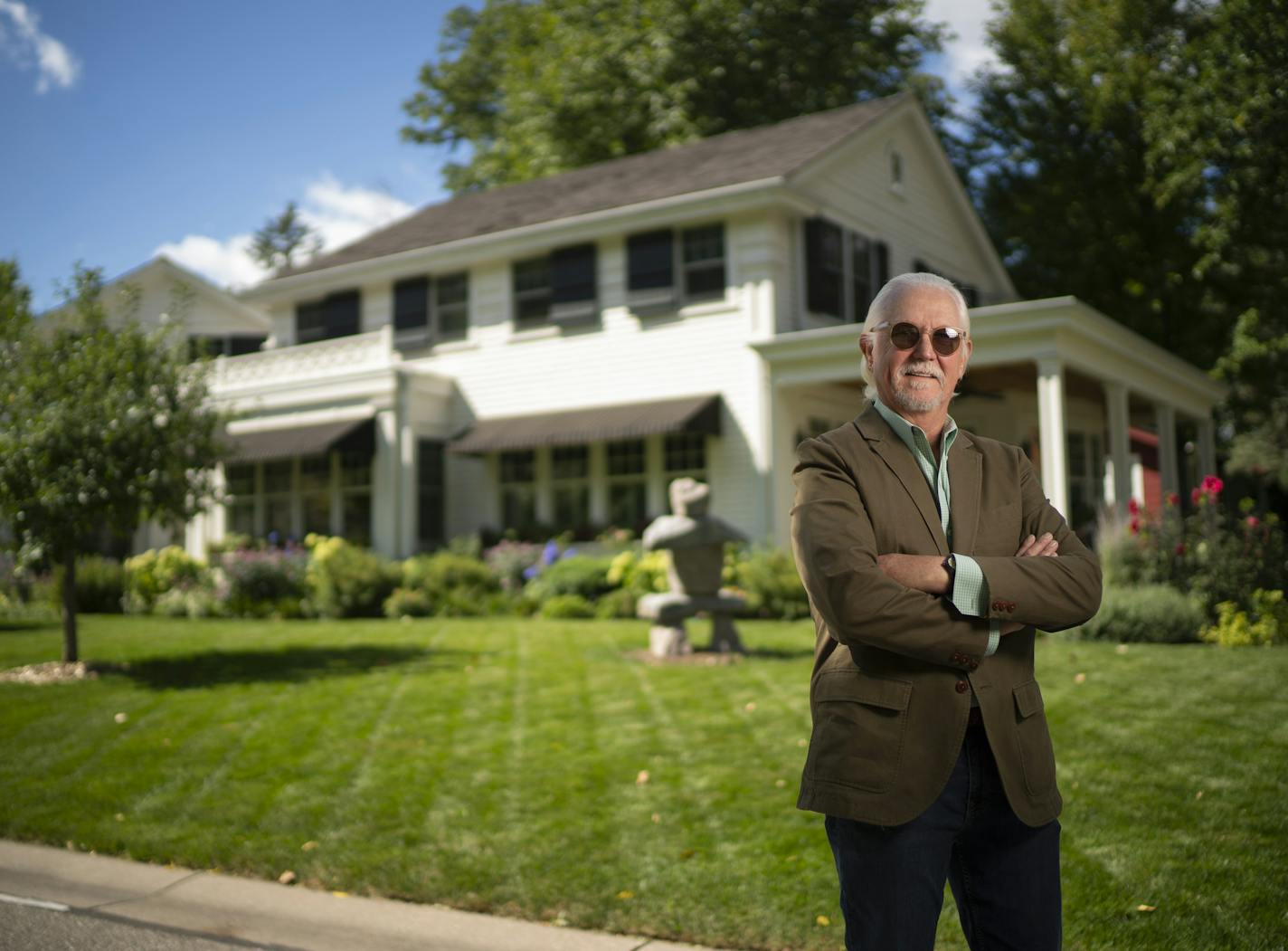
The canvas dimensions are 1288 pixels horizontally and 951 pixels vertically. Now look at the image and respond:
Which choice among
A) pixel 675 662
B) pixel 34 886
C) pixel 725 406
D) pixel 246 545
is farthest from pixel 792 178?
pixel 34 886

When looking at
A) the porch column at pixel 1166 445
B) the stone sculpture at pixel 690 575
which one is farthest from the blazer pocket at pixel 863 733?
the porch column at pixel 1166 445

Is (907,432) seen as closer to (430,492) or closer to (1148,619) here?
(1148,619)

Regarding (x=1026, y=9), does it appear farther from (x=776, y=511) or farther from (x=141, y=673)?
(x=141, y=673)

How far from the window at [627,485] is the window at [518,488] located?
1.52m

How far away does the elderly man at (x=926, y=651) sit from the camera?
2.28 meters

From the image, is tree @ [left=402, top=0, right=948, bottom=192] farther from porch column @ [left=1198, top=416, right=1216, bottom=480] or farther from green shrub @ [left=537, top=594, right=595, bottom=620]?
green shrub @ [left=537, top=594, right=595, bottom=620]

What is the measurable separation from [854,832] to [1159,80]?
74.0 ft

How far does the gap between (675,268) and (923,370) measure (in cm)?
1518

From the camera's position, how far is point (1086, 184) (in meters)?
25.0

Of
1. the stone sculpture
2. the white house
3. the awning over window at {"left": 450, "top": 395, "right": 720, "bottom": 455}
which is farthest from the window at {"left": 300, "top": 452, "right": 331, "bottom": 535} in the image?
the stone sculpture

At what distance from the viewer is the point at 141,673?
408 inches

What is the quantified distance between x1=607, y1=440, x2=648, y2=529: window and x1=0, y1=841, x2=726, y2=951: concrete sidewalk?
12.7m

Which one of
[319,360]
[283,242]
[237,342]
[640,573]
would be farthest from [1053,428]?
[283,242]

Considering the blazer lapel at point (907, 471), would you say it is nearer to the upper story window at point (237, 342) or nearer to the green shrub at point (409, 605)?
the green shrub at point (409, 605)
